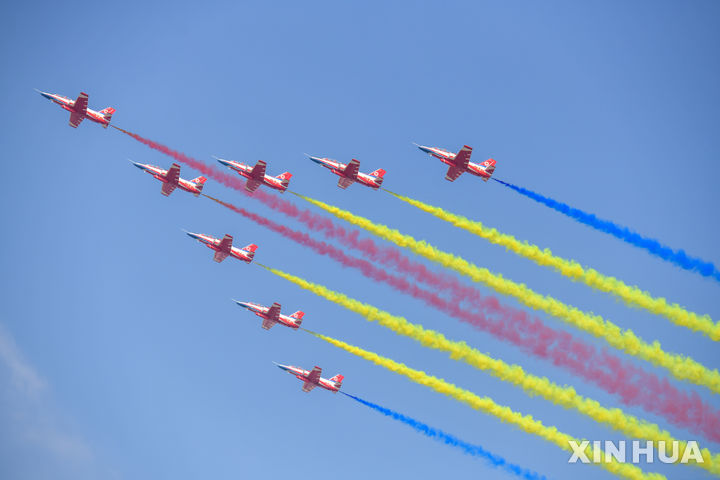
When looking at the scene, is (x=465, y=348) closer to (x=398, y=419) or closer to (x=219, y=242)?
(x=398, y=419)

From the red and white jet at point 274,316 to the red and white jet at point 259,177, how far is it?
1083cm

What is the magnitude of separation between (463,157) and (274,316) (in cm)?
2253

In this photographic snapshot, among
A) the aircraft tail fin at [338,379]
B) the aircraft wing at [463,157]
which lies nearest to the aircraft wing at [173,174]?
the aircraft tail fin at [338,379]

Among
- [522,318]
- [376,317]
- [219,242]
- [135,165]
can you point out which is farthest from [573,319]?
[135,165]

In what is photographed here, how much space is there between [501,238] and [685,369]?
1762 centimetres

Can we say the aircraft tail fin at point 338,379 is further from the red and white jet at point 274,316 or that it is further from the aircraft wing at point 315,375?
the red and white jet at point 274,316

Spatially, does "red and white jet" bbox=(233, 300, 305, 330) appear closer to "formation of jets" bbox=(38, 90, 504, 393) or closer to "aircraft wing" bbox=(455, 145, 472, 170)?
"formation of jets" bbox=(38, 90, 504, 393)

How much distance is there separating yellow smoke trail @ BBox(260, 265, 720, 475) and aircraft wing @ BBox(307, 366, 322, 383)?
7.62m

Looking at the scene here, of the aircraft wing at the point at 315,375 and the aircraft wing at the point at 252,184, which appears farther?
the aircraft wing at the point at 315,375

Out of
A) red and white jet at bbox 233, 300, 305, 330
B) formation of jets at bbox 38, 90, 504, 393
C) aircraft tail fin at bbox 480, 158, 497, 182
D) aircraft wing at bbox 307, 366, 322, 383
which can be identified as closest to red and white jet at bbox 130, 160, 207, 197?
formation of jets at bbox 38, 90, 504, 393

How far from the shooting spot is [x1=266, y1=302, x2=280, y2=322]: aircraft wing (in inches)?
3297

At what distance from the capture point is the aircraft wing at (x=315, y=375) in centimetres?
8400

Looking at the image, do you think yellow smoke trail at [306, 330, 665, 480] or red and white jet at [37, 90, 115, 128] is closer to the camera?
yellow smoke trail at [306, 330, 665, 480]

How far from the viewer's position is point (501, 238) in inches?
3078
